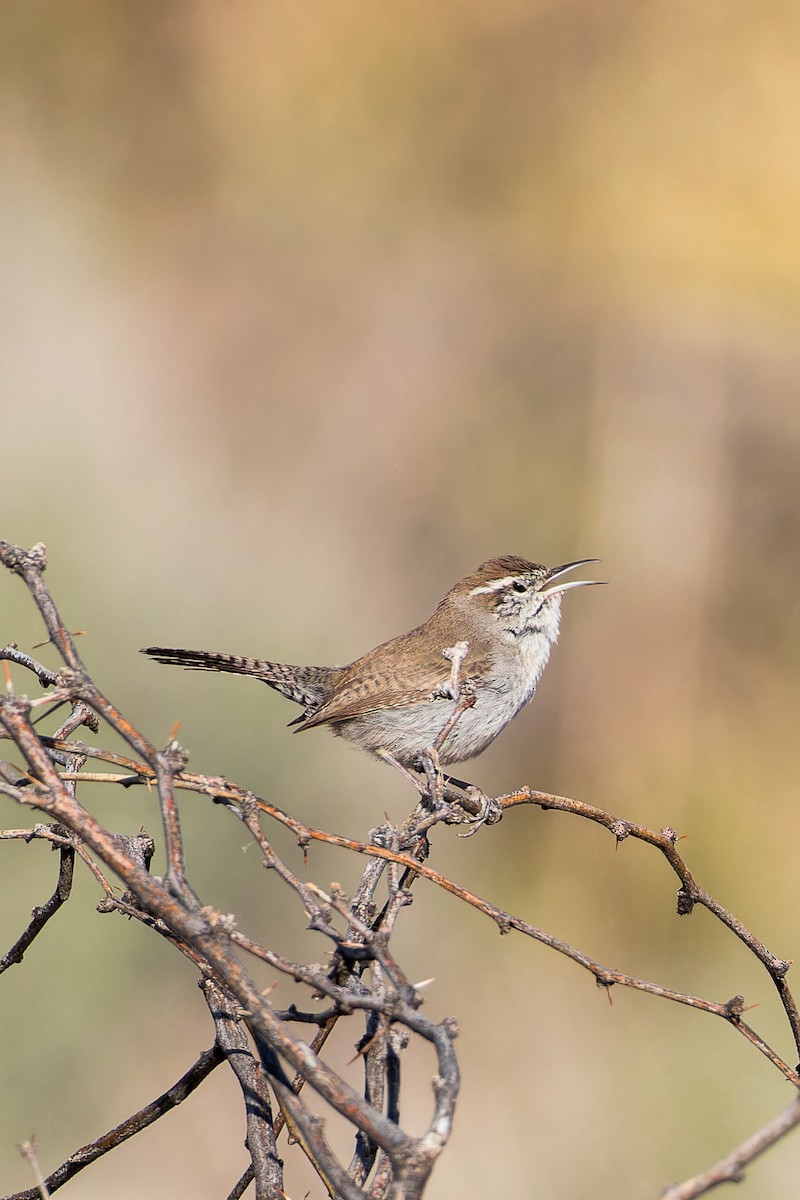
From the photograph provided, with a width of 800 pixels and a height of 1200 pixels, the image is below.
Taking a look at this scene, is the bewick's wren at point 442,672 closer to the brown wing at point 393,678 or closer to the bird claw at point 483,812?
the brown wing at point 393,678

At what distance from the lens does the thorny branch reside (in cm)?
85

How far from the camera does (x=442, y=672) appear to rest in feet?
10.6

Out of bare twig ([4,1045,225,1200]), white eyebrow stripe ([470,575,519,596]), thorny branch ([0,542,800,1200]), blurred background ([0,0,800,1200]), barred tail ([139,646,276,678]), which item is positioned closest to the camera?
thorny branch ([0,542,800,1200])

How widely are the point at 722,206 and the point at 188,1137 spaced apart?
4245 millimetres

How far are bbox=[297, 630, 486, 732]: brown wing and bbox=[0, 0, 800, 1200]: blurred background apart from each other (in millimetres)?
1214

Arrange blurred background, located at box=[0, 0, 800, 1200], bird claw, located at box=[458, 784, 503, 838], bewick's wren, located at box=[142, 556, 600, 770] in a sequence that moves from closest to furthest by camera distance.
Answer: bird claw, located at box=[458, 784, 503, 838] → bewick's wren, located at box=[142, 556, 600, 770] → blurred background, located at box=[0, 0, 800, 1200]

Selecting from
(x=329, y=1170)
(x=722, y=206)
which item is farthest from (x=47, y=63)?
(x=329, y=1170)

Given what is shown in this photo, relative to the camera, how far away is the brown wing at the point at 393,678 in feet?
10.3

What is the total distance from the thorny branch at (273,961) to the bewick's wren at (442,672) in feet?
5.14

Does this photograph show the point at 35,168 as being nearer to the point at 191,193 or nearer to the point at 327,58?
the point at 191,193

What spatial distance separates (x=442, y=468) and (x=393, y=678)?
2.05 meters

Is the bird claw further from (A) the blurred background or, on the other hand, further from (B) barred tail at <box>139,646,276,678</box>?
(A) the blurred background

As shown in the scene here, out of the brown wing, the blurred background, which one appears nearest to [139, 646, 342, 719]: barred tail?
the brown wing

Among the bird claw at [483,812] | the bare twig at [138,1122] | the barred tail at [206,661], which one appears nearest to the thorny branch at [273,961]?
the bare twig at [138,1122]
